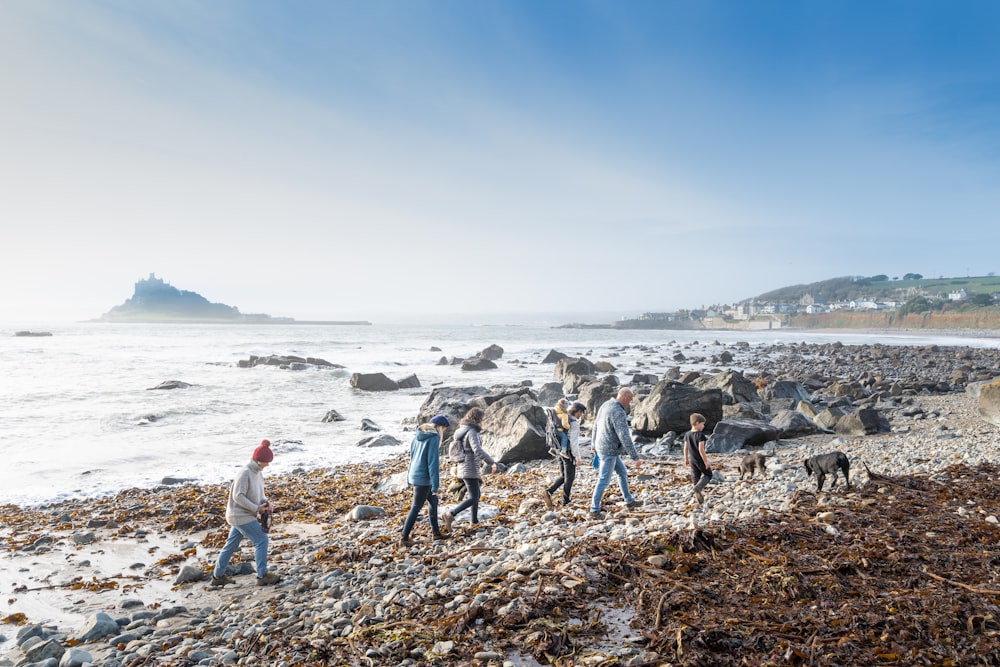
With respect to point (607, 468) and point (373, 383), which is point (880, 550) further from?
point (373, 383)

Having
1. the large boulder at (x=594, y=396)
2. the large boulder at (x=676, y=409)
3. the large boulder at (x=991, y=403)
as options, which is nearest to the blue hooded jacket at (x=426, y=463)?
the large boulder at (x=676, y=409)

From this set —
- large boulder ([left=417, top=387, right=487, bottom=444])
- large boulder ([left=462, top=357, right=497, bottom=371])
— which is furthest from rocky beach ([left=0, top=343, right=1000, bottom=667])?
large boulder ([left=462, top=357, right=497, bottom=371])

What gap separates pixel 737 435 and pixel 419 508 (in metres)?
10.4

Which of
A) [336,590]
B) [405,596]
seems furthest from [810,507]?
[336,590]

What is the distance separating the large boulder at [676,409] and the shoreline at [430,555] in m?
3.33

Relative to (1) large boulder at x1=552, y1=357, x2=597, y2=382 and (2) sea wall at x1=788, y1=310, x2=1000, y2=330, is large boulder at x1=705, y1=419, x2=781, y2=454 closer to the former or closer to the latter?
(1) large boulder at x1=552, y1=357, x2=597, y2=382

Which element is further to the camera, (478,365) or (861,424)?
(478,365)

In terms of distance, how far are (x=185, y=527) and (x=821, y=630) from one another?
34.9ft

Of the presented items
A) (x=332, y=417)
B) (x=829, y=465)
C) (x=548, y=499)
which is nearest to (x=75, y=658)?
(x=548, y=499)

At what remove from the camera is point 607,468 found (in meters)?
8.77

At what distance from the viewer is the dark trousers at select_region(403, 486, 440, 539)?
8.12 m

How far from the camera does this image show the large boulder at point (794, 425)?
51.9 ft

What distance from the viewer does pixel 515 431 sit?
1482cm

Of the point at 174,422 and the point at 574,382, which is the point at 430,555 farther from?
the point at 574,382
